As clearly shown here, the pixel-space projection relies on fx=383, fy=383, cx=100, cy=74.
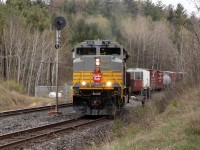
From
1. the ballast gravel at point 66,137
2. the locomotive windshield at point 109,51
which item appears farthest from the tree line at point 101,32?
the ballast gravel at point 66,137

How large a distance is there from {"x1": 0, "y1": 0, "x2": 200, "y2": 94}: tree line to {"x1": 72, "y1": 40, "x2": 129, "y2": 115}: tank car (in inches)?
154

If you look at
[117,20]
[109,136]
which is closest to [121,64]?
[117,20]

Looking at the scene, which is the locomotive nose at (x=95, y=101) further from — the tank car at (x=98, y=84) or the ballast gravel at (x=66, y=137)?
the ballast gravel at (x=66, y=137)

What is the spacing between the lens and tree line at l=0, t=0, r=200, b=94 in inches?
786

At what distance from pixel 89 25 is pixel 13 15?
25120 mm

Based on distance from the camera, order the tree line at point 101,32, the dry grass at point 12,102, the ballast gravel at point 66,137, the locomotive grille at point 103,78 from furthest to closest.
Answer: the dry grass at point 12,102, the tree line at point 101,32, the locomotive grille at point 103,78, the ballast gravel at point 66,137

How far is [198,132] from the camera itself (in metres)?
8.23

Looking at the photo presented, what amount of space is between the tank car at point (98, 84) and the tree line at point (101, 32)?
391cm

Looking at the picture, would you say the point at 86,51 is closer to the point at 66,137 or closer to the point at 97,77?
the point at 97,77

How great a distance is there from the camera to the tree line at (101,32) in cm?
1997

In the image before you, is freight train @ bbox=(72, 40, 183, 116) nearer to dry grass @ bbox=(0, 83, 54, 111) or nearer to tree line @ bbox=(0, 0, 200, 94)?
tree line @ bbox=(0, 0, 200, 94)

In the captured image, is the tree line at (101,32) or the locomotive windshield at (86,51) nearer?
the locomotive windshield at (86,51)

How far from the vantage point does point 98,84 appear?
15.9 m

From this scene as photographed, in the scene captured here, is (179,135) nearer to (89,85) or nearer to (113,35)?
(89,85)
